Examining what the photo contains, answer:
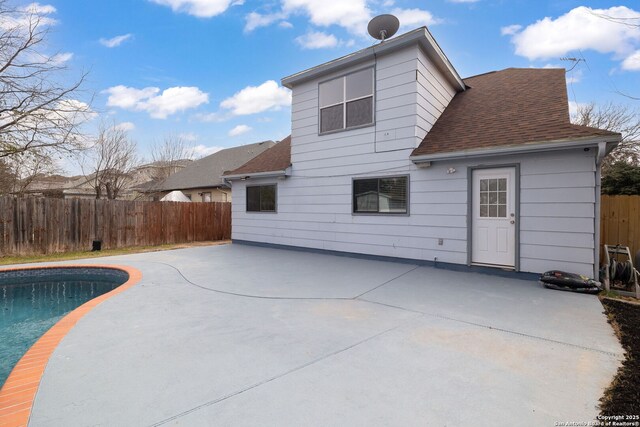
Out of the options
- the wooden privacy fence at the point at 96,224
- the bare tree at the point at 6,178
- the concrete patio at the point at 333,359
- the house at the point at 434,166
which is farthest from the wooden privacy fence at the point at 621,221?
the bare tree at the point at 6,178

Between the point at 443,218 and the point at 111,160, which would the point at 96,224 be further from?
the point at 443,218

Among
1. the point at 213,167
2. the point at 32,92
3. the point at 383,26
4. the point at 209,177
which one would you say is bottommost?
the point at 209,177

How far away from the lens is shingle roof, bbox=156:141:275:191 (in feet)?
67.1

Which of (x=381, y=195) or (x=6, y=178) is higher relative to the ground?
(x=6, y=178)

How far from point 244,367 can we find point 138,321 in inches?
73.6

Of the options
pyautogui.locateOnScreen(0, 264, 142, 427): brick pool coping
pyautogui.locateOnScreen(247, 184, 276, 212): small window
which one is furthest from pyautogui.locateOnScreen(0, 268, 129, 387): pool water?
pyautogui.locateOnScreen(247, 184, 276, 212): small window

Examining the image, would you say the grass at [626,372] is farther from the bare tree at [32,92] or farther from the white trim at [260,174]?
the bare tree at [32,92]

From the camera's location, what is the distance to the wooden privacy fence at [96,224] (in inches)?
352

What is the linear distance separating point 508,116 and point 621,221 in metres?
3.06

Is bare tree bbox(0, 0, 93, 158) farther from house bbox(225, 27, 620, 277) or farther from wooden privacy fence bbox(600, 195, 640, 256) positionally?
wooden privacy fence bbox(600, 195, 640, 256)

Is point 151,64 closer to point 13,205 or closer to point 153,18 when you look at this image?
point 153,18

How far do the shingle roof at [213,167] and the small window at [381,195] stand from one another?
44.2ft

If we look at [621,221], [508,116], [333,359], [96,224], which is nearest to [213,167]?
[96,224]

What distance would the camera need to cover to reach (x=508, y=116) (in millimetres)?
6566
